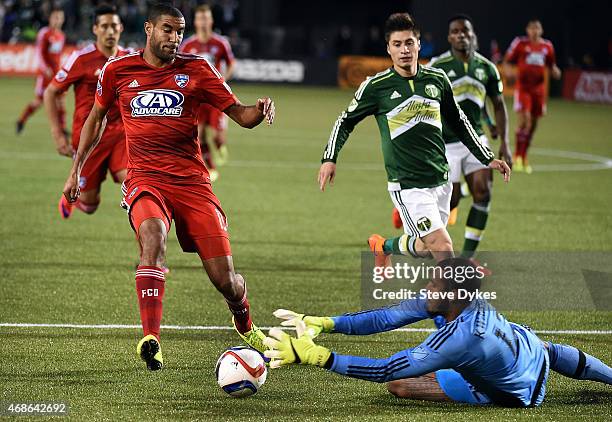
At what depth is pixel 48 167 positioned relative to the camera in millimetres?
17812

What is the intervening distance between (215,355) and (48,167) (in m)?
11.2

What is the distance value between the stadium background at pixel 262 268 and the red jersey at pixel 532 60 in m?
1.54

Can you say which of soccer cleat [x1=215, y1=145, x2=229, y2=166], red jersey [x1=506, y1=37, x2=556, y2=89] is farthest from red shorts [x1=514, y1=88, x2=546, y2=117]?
soccer cleat [x1=215, y1=145, x2=229, y2=166]

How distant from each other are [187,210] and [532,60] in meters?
13.9

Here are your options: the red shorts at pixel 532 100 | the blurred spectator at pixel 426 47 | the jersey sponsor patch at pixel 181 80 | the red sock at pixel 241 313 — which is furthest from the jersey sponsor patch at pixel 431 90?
the blurred spectator at pixel 426 47

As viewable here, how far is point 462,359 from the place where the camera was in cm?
583

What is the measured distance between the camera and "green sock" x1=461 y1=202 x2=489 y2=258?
34.0 feet

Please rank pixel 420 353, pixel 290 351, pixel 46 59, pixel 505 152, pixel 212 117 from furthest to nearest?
1. pixel 46 59
2. pixel 212 117
3. pixel 505 152
4. pixel 420 353
5. pixel 290 351

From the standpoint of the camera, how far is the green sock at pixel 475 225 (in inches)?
408

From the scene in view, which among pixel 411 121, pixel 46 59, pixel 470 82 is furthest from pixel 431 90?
pixel 46 59

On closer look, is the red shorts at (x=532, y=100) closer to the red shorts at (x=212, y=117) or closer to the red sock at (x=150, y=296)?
the red shorts at (x=212, y=117)

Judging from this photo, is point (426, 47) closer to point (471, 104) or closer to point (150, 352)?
point (471, 104)

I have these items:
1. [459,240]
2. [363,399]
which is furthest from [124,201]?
[459,240]

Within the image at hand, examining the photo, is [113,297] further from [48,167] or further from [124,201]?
[48,167]
